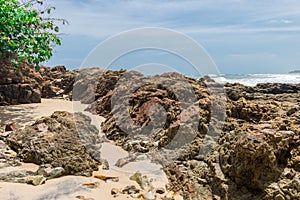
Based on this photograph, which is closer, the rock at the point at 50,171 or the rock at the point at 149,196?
the rock at the point at 149,196

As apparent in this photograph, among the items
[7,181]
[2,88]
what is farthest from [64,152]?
[2,88]

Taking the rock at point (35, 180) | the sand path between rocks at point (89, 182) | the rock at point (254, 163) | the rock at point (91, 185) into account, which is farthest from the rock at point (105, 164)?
the rock at point (254, 163)

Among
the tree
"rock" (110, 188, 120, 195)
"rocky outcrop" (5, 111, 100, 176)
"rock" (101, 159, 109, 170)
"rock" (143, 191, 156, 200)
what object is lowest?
"rock" (143, 191, 156, 200)

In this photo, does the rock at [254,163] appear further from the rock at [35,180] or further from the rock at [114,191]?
the rock at [35,180]

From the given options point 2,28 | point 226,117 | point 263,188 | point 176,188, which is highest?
point 2,28

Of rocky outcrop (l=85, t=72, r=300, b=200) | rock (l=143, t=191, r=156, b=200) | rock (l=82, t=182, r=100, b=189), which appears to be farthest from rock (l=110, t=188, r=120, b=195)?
rocky outcrop (l=85, t=72, r=300, b=200)

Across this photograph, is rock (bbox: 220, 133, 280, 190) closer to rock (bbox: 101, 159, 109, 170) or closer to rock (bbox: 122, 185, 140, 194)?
rock (bbox: 122, 185, 140, 194)

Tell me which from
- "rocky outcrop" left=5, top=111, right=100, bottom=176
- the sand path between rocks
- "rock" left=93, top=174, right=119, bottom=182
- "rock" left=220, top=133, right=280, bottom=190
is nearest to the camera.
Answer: "rock" left=220, top=133, right=280, bottom=190

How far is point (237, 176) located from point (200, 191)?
19.5 inches

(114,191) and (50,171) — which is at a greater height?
(50,171)

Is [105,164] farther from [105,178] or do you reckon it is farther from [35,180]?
[35,180]

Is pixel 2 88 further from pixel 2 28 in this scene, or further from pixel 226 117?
pixel 226 117

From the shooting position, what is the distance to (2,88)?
927 centimetres

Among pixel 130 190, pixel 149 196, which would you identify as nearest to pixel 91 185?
pixel 130 190
